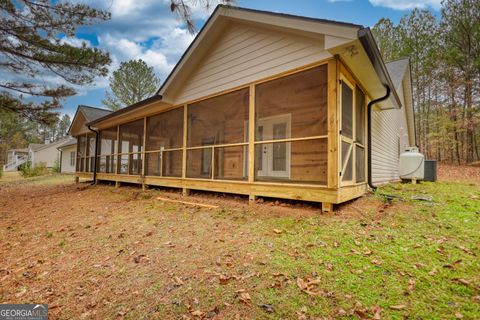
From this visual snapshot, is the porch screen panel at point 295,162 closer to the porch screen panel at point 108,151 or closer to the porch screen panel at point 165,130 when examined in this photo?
the porch screen panel at point 165,130

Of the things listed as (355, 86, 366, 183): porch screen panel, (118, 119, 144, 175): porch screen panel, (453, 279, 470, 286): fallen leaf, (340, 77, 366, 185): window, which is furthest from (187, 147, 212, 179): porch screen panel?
(453, 279, 470, 286): fallen leaf

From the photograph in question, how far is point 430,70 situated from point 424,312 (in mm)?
21933

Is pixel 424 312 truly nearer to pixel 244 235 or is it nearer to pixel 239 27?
pixel 244 235

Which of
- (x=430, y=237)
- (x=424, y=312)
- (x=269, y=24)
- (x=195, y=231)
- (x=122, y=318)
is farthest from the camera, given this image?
(x=269, y=24)

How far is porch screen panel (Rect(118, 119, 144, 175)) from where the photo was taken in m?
9.55

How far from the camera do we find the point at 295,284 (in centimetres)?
236

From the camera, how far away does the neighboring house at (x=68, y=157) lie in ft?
84.3

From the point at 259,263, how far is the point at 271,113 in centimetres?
387

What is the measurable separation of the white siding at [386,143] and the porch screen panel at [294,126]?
3333mm

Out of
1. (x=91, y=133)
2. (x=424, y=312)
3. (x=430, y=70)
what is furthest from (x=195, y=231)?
(x=430, y=70)

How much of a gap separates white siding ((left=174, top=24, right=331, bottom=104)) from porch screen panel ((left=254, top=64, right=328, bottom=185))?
0.30m

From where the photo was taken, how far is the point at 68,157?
26656 mm

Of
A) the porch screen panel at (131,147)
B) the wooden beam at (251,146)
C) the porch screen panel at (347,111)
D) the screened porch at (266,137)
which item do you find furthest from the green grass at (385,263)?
the porch screen panel at (131,147)

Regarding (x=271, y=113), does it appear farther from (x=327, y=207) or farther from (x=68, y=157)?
(x=68, y=157)
